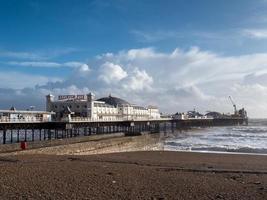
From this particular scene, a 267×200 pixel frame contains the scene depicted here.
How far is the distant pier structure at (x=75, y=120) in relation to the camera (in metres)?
51.2

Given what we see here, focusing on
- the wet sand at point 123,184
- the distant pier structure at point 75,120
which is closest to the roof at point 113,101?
the distant pier structure at point 75,120

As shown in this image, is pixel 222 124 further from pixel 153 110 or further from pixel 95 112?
pixel 95 112

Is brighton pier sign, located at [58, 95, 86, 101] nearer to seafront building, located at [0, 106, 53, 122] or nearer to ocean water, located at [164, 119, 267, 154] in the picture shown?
seafront building, located at [0, 106, 53, 122]

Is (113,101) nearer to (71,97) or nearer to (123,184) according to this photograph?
(71,97)

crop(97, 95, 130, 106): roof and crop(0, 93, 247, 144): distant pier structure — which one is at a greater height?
crop(97, 95, 130, 106): roof

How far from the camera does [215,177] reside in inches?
759

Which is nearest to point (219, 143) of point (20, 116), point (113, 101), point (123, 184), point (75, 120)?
point (75, 120)

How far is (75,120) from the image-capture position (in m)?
58.5

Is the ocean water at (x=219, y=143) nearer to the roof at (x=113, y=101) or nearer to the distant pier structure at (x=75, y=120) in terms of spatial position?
the distant pier structure at (x=75, y=120)

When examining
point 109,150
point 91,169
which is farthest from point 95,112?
point 91,169

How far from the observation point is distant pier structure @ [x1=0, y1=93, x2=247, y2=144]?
51.2 meters

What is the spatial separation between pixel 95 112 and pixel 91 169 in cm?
6417

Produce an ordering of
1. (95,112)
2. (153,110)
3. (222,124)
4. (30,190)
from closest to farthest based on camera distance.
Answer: (30,190)
(95,112)
(153,110)
(222,124)

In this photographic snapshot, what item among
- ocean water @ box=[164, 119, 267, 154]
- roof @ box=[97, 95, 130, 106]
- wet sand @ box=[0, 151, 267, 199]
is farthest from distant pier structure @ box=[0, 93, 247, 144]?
wet sand @ box=[0, 151, 267, 199]
